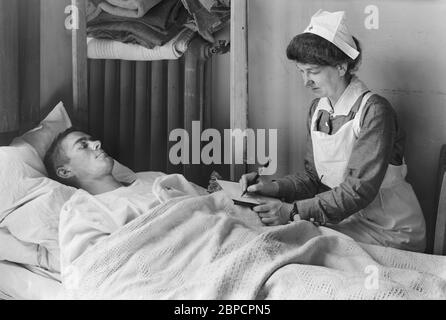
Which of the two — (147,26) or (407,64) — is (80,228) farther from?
(407,64)

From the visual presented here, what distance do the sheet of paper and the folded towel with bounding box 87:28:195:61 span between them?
1.14 feet

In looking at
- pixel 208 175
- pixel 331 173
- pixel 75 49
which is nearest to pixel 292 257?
pixel 331 173

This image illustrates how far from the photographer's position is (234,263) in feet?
3.90

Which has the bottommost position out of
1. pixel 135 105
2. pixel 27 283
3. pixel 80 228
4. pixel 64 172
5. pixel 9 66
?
pixel 27 283

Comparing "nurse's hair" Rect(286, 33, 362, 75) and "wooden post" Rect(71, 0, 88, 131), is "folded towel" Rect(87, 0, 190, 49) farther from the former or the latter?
"nurse's hair" Rect(286, 33, 362, 75)

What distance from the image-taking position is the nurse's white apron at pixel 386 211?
130 cm

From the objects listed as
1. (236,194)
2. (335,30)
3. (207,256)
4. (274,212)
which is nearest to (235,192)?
(236,194)

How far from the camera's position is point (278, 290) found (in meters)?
1.15

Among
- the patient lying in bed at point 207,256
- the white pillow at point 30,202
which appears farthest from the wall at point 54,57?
the patient lying in bed at point 207,256

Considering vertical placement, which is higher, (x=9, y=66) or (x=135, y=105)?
(x=9, y=66)

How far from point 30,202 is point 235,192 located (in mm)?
504

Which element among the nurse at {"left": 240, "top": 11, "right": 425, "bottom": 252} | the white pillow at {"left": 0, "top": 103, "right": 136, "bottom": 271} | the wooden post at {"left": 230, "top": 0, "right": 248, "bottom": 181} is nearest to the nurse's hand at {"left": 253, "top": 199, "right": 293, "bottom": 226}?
the nurse at {"left": 240, "top": 11, "right": 425, "bottom": 252}

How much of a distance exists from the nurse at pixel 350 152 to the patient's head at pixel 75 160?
0.46m
